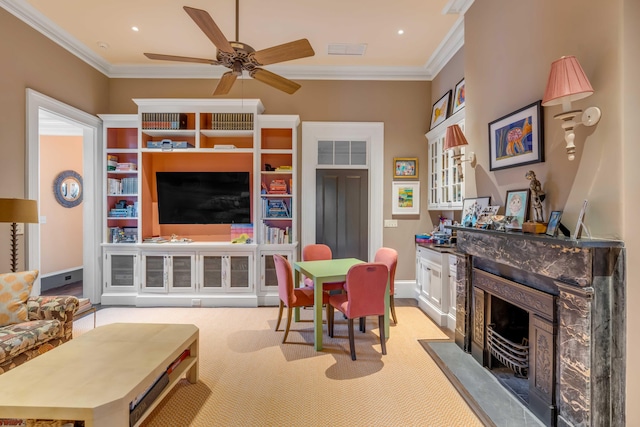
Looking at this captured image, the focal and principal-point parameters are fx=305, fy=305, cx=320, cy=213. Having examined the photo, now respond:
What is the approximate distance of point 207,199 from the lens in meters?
4.56

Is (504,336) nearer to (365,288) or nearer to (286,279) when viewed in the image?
(365,288)

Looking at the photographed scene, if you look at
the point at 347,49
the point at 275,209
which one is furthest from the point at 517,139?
the point at 275,209

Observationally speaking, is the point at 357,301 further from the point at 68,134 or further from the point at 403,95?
the point at 68,134

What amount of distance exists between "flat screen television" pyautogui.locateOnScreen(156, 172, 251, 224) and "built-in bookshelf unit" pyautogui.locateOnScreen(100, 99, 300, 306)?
0.01 metres

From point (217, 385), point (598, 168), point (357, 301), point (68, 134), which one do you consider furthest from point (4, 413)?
point (68, 134)

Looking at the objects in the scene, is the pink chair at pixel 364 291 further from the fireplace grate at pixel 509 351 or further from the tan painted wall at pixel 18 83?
the tan painted wall at pixel 18 83

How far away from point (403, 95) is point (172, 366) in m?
4.61

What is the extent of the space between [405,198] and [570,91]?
3148 millimetres

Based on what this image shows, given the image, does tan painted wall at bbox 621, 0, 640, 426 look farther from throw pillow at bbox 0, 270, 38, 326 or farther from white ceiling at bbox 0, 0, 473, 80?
throw pillow at bbox 0, 270, 38, 326

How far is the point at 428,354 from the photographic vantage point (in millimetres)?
2963

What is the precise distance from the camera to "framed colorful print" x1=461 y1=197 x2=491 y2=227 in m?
2.84

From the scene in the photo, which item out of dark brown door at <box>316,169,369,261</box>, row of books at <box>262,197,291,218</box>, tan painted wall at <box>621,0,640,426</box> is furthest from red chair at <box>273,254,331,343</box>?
tan painted wall at <box>621,0,640,426</box>

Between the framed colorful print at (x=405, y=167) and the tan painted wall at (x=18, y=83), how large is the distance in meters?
4.64

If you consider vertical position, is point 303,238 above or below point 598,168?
below
